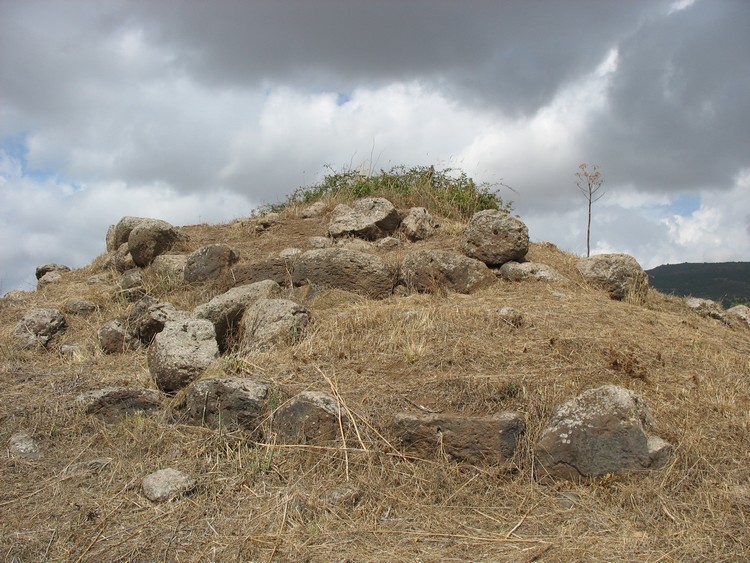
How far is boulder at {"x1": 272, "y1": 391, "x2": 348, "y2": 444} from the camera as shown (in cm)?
579

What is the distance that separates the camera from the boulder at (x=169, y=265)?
1072 centimetres

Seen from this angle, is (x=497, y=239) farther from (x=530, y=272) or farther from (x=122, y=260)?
(x=122, y=260)

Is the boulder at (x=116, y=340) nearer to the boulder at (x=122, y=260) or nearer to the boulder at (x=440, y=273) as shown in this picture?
the boulder at (x=122, y=260)

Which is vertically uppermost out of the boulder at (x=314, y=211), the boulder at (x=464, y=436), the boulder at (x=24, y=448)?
the boulder at (x=314, y=211)

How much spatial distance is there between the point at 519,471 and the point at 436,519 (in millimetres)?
931

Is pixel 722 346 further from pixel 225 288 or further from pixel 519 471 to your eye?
pixel 225 288

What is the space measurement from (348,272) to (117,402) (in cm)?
361

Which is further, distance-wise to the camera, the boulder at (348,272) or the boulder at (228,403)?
the boulder at (348,272)

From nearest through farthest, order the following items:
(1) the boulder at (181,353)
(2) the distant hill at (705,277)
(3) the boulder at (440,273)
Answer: (1) the boulder at (181,353)
(3) the boulder at (440,273)
(2) the distant hill at (705,277)

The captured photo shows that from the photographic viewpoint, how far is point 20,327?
9.49 metres

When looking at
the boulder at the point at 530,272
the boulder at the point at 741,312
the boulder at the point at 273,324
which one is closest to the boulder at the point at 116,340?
the boulder at the point at 273,324

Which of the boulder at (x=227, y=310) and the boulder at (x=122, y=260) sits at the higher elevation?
the boulder at (x=122, y=260)

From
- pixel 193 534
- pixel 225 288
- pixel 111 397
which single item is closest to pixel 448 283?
pixel 225 288

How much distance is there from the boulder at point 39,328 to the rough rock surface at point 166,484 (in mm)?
4879
